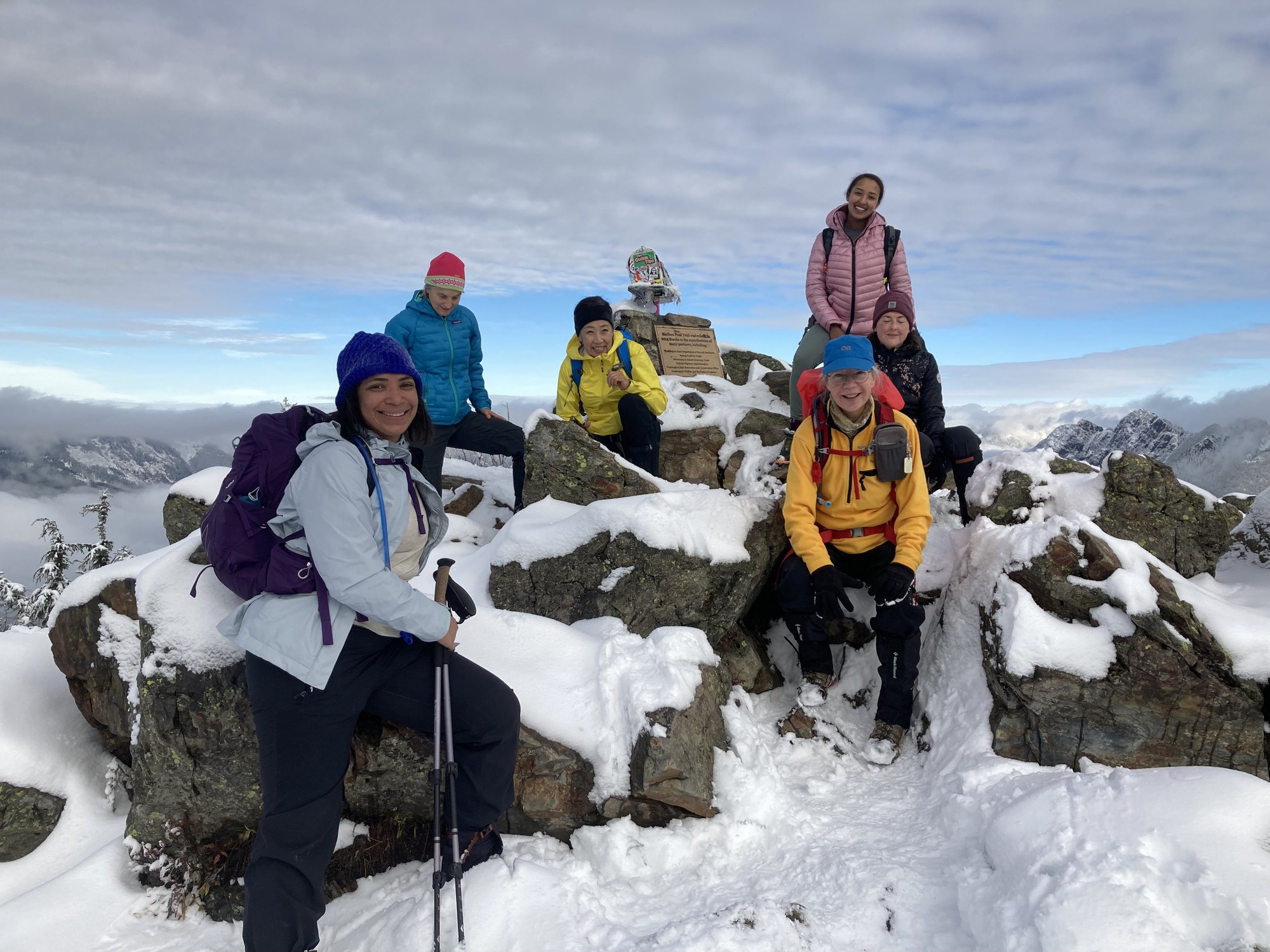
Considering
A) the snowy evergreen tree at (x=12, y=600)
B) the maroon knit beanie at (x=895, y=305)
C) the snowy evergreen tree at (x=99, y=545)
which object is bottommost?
the snowy evergreen tree at (x=12, y=600)

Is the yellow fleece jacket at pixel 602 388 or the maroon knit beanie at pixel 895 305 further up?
the maroon knit beanie at pixel 895 305

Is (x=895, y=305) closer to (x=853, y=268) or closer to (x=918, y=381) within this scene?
(x=918, y=381)

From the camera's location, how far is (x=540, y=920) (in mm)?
3566

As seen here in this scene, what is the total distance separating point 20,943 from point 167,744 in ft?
3.62

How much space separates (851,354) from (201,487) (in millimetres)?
7540

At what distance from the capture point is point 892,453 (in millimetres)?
5227

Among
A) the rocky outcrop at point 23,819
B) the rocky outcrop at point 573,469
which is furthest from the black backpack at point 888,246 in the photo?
the rocky outcrop at point 23,819

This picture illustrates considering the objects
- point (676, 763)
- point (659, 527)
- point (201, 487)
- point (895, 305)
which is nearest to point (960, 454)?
point (895, 305)

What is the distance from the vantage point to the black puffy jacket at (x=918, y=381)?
22.7ft

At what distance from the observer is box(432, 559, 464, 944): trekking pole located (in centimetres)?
337

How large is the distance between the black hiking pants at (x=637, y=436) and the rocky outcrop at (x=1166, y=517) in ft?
16.1

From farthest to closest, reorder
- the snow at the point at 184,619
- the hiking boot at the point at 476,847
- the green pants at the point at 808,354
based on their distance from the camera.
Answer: the green pants at the point at 808,354, the snow at the point at 184,619, the hiking boot at the point at 476,847

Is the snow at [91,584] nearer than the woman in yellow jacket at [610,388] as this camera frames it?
Yes

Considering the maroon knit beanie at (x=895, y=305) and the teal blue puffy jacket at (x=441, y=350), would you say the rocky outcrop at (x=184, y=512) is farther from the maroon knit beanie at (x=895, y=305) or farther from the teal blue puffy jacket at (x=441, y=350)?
the maroon knit beanie at (x=895, y=305)
